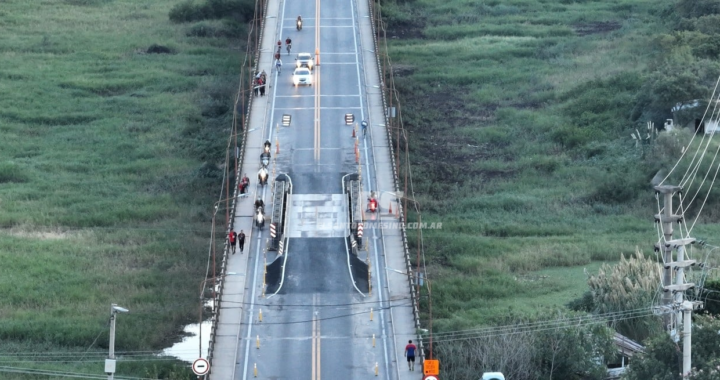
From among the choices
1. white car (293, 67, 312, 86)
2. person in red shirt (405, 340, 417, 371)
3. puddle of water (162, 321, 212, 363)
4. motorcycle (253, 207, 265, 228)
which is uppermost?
white car (293, 67, 312, 86)

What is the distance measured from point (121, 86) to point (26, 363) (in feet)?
193

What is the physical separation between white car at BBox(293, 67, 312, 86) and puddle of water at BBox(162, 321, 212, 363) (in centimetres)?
3193

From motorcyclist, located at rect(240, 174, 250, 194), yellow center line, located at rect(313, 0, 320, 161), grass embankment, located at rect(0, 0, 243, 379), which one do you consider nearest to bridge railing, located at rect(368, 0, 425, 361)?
yellow center line, located at rect(313, 0, 320, 161)

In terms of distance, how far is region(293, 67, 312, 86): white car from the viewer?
10544 centimetres

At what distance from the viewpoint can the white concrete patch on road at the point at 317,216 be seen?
79312mm

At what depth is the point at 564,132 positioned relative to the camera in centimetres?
10988

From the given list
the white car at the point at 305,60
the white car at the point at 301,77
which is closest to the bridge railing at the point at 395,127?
the white car at the point at 305,60

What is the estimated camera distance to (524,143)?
110 m

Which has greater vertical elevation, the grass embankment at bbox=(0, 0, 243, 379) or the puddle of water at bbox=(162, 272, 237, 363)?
the grass embankment at bbox=(0, 0, 243, 379)

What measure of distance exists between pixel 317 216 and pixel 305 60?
31082 millimetres

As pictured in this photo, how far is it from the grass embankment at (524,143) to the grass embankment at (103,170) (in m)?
14.4

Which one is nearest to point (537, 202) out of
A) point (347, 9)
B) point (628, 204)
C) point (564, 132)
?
point (628, 204)

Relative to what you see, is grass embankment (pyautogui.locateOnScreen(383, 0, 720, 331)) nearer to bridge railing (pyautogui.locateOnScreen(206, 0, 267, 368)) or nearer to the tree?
the tree

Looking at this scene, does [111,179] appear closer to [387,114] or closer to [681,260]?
[387,114]
